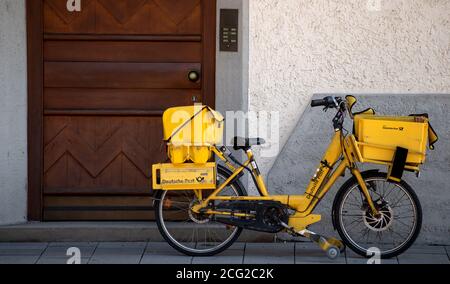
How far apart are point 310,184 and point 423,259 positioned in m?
1.08

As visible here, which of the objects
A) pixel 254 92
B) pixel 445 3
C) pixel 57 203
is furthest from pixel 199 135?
pixel 445 3

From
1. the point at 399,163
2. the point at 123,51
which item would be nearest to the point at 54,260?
the point at 123,51

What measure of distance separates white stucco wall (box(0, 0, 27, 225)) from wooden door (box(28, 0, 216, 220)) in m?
0.09

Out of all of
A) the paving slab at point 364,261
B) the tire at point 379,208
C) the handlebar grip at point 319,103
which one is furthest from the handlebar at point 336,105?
the paving slab at point 364,261

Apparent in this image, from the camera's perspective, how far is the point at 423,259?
30.5 ft

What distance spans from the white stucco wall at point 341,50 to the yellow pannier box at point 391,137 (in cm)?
84

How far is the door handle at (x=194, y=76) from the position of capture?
9922 mm

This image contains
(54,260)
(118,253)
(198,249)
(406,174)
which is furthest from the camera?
(406,174)

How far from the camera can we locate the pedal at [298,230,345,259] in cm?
909

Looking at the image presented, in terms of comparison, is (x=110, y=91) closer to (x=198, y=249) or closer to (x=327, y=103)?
(x=198, y=249)

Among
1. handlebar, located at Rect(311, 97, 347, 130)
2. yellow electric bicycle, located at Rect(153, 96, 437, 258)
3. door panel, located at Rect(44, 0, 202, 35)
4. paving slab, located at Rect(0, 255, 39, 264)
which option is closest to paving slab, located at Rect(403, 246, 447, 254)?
yellow electric bicycle, located at Rect(153, 96, 437, 258)

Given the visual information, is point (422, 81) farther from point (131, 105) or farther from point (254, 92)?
point (131, 105)

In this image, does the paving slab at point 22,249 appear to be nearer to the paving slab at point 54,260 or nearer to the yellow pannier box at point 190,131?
the paving slab at point 54,260
